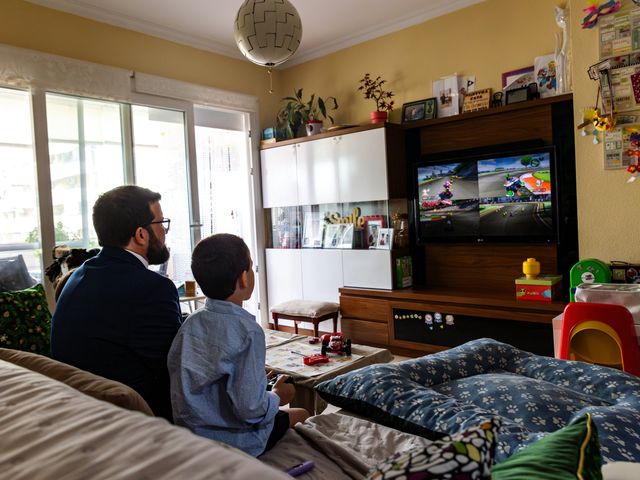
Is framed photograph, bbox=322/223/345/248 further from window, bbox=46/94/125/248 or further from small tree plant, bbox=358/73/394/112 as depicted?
window, bbox=46/94/125/248

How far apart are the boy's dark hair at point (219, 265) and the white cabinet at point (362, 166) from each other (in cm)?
288

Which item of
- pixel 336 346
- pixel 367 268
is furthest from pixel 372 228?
pixel 336 346

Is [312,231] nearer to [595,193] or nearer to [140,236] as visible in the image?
[595,193]

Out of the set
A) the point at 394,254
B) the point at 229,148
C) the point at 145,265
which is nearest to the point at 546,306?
the point at 394,254

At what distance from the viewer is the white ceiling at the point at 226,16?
3.93m

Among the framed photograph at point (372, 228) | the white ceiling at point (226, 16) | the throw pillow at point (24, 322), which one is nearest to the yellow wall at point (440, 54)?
the white ceiling at point (226, 16)

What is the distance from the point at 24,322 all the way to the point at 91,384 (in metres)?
1.50

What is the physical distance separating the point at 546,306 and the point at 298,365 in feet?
6.29

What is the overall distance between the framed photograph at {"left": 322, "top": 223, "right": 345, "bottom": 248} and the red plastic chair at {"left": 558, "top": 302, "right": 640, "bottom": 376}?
2466mm

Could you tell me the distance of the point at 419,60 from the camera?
4418 mm

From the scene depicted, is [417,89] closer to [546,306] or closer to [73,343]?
[546,306]

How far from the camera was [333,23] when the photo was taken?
14.7 ft

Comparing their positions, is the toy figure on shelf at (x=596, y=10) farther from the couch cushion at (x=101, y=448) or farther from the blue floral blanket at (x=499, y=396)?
the couch cushion at (x=101, y=448)

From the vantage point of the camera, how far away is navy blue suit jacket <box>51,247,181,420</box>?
5.08ft
